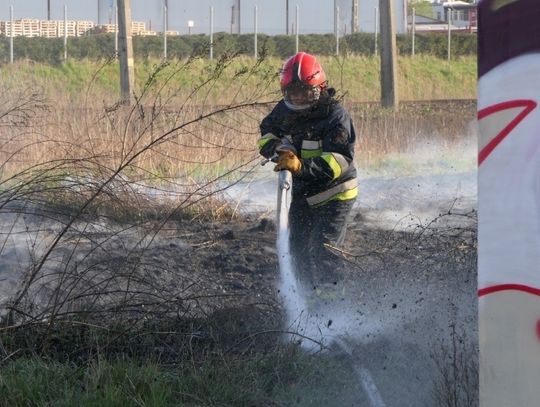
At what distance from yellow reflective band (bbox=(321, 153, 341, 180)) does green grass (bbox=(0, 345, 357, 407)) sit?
136cm

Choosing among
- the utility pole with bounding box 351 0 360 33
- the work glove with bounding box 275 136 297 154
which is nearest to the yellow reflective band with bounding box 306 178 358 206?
the work glove with bounding box 275 136 297 154

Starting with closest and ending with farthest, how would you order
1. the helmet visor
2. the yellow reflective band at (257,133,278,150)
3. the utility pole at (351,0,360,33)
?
the helmet visor, the yellow reflective band at (257,133,278,150), the utility pole at (351,0,360,33)

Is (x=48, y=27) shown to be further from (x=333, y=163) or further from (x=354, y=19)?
(x=333, y=163)

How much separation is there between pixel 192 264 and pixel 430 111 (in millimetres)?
14396

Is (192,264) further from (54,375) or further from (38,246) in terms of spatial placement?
(54,375)

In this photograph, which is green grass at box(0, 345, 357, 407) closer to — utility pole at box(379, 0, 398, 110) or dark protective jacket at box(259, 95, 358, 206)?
dark protective jacket at box(259, 95, 358, 206)

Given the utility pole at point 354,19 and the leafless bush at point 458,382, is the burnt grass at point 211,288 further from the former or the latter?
the utility pole at point 354,19

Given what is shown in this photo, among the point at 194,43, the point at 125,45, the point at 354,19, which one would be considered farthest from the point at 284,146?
the point at 354,19

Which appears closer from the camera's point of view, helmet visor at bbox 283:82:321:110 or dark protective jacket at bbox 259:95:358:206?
dark protective jacket at bbox 259:95:358:206

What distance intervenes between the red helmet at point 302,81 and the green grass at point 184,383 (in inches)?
71.1

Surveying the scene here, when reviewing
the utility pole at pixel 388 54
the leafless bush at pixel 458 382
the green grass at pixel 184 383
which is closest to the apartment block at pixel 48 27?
the utility pole at pixel 388 54

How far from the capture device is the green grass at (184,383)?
419 cm

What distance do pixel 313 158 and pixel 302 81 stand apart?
493 mm

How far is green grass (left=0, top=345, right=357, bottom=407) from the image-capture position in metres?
4.19
